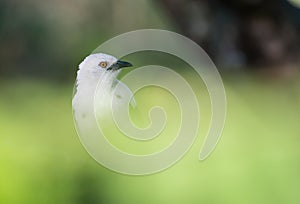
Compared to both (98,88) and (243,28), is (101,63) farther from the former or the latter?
(243,28)

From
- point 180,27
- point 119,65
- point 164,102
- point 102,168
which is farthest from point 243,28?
point 119,65

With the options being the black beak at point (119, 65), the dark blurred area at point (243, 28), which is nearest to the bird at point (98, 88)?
the black beak at point (119, 65)

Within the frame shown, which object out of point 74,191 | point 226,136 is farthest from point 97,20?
point 74,191

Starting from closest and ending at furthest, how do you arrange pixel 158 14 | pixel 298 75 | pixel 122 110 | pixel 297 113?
pixel 122 110
pixel 297 113
pixel 158 14
pixel 298 75

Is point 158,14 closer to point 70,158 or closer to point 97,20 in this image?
point 97,20

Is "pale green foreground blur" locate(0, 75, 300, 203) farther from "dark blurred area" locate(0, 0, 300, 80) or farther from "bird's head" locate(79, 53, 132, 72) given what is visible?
"dark blurred area" locate(0, 0, 300, 80)

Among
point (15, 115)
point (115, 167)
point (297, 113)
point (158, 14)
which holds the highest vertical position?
point (158, 14)

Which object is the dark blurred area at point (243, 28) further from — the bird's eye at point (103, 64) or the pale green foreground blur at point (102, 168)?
the bird's eye at point (103, 64)
